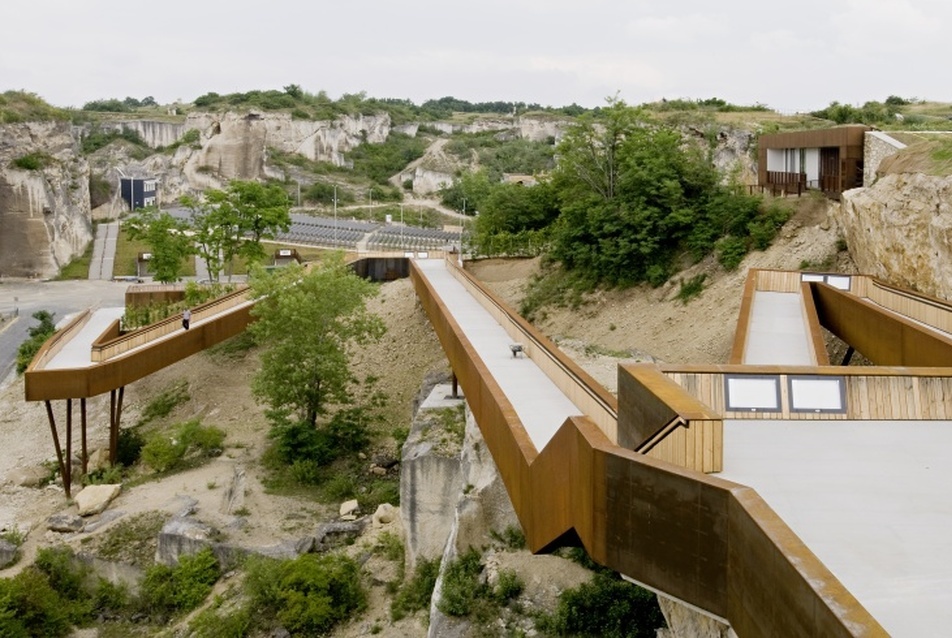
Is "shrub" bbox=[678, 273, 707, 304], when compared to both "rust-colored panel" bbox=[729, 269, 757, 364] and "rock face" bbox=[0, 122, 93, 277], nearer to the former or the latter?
"rust-colored panel" bbox=[729, 269, 757, 364]

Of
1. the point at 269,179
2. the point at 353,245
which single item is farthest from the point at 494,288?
the point at 269,179

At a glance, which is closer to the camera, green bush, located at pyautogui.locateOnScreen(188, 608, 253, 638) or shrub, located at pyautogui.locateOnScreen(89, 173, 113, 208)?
green bush, located at pyautogui.locateOnScreen(188, 608, 253, 638)

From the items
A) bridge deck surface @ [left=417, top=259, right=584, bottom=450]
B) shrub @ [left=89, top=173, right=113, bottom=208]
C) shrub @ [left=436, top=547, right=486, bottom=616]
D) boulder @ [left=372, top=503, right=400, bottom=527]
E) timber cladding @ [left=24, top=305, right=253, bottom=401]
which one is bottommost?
boulder @ [left=372, top=503, right=400, bottom=527]

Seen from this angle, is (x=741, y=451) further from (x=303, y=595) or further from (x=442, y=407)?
(x=442, y=407)

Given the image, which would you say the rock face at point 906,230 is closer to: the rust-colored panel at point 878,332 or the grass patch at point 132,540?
the rust-colored panel at point 878,332

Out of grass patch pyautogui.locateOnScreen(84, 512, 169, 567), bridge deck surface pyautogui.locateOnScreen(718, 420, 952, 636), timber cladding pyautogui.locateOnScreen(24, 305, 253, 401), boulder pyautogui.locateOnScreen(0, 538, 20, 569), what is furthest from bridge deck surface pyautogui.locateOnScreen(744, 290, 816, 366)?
boulder pyautogui.locateOnScreen(0, 538, 20, 569)

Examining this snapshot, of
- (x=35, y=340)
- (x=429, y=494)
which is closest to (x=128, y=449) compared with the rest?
(x=429, y=494)
